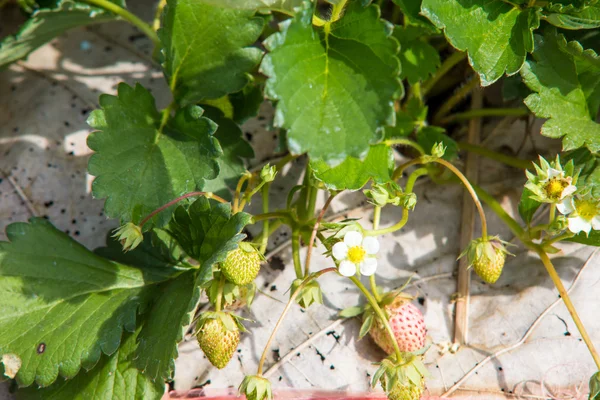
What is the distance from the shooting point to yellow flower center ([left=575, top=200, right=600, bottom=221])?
1.50 meters

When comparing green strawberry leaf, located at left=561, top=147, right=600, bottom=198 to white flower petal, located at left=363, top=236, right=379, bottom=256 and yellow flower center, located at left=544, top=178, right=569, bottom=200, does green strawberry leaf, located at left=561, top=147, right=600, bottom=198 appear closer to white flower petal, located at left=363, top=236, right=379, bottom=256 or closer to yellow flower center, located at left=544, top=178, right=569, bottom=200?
yellow flower center, located at left=544, top=178, right=569, bottom=200

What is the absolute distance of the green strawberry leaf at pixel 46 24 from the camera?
5.89 feet

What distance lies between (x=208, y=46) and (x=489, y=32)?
675mm

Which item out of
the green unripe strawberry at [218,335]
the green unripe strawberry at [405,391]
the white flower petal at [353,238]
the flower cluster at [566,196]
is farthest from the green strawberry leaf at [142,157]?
the flower cluster at [566,196]

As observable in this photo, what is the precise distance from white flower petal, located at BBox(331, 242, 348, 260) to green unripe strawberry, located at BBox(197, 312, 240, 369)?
267mm

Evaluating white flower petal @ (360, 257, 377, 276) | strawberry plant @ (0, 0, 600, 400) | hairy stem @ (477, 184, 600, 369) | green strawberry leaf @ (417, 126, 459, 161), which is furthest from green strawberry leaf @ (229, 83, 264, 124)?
hairy stem @ (477, 184, 600, 369)

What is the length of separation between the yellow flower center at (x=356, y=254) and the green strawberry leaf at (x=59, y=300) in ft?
1.59

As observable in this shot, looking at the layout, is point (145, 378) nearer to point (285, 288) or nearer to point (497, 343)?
point (285, 288)

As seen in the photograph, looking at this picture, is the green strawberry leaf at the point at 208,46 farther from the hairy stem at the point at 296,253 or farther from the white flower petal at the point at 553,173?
the white flower petal at the point at 553,173

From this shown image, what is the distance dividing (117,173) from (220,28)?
0.43 meters

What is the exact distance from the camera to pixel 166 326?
1.44 metres

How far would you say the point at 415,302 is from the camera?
1.75m

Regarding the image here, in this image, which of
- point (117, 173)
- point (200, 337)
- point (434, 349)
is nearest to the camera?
point (200, 337)

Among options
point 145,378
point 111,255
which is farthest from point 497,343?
point 111,255
